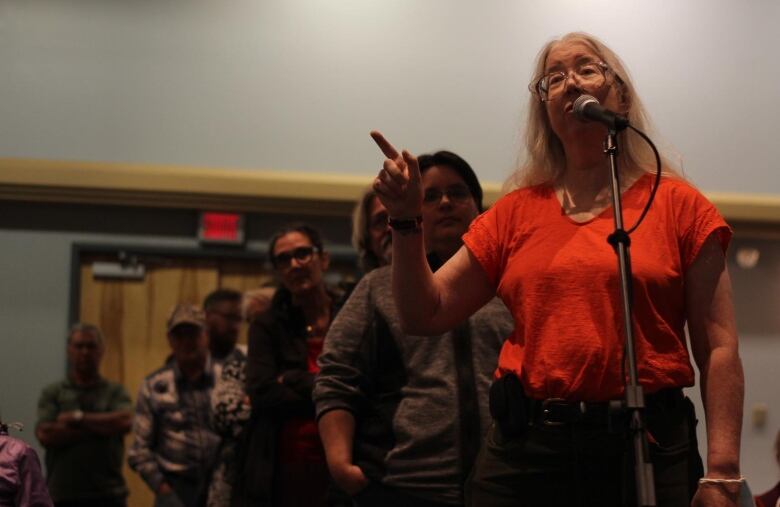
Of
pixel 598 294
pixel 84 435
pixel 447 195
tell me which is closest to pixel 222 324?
pixel 84 435

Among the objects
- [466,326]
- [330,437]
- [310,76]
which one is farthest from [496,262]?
[310,76]

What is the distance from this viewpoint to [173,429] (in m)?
4.61

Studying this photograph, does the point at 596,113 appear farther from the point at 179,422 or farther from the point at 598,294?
the point at 179,422

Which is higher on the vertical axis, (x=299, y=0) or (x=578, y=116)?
(x=299, y=0)

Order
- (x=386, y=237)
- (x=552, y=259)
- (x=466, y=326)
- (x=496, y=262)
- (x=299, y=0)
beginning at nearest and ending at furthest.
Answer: (x=552, y=259) < (x=496, y=262) < (x=466, y=326) < (x=386, y=237) < (x=299, y=0)

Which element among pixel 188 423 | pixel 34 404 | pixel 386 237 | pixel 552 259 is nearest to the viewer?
pixel 552 259

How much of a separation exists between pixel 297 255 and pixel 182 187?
8.75ft

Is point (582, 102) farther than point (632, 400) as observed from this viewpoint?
Yes

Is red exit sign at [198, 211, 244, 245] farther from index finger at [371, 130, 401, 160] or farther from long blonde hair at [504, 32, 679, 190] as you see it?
index finger at [371, 130, 401, 160]

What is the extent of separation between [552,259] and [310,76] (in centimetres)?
471

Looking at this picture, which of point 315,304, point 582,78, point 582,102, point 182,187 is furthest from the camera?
point 182,187

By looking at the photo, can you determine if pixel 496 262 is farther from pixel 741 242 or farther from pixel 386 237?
pixel 741 242

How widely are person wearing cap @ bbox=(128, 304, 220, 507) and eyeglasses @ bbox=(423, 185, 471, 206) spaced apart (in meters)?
2.10

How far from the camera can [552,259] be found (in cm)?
187
